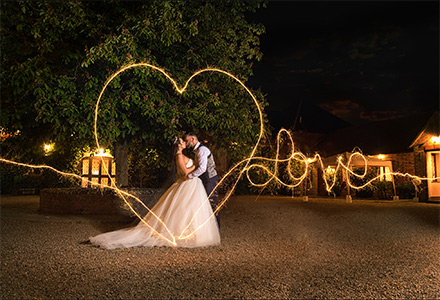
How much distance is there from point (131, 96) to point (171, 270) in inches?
215

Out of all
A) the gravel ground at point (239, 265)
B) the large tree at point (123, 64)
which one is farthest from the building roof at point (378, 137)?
the gravel ground at point (239, 265)

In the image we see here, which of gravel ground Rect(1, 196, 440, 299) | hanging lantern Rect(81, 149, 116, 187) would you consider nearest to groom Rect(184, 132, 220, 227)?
gravel ground Rect(1, 196, 440, 299)

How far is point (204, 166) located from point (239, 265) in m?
2.23

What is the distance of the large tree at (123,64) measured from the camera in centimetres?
828

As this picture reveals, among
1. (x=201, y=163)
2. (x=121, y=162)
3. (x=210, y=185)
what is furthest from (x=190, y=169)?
(x=121, y=162)

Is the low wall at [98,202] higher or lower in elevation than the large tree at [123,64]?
lower

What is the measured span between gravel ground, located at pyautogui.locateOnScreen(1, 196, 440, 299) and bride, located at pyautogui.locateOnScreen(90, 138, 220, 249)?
306mm

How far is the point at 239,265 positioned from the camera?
17.1ft

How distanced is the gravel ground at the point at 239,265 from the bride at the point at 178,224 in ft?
1.00

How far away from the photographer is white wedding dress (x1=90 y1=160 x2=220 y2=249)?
6578mm

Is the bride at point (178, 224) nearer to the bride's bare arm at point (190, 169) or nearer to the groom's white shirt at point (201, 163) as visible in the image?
the bride's bare arm at point (190, 169)

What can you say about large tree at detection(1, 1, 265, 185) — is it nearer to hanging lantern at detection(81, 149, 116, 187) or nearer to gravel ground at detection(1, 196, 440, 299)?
gravel ground at detection(1, 196, 440, 299)

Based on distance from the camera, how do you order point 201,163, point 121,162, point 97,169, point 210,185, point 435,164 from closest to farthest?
point 201,163, point 210,185, point 121,162, point 97,169, point 435,164

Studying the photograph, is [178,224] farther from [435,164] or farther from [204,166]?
[435,164]
